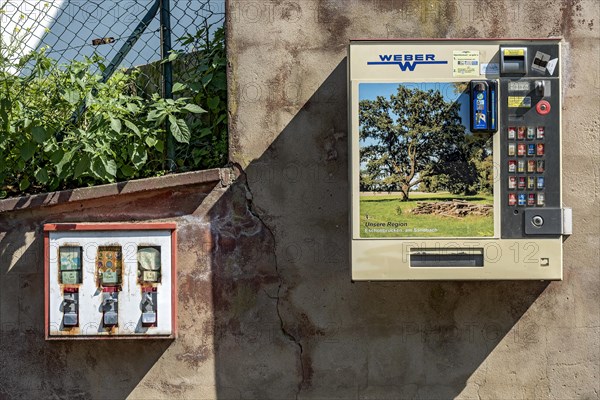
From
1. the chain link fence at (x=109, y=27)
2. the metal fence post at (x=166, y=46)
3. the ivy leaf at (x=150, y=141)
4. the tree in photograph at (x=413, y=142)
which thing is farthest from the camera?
the chain link fence at (x=109, y=27)

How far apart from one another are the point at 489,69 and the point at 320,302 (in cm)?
181

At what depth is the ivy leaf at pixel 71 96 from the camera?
486 cm

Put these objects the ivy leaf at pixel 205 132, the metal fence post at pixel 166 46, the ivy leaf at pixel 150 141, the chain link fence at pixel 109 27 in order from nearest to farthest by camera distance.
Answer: the ivy leaf at pixel 150 141 < the ivy leaf at pixel 205 132 < the metal fence post at pixel 166 46 < the chain link fence at pixel 109 27

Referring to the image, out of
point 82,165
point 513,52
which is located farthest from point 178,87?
point 513,52

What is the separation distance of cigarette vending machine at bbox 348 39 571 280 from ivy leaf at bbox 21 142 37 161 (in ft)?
7.04

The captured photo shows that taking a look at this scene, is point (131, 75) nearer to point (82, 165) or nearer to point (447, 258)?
point (82, 165)

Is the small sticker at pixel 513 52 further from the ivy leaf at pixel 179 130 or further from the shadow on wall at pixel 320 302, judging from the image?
the ivy leaf at pixel 179 130

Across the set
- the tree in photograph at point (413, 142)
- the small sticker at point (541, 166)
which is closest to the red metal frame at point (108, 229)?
the tree in photograph at point (413, 142)

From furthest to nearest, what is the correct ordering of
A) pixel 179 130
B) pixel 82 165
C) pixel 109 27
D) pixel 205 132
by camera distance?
pixel 109 27 → pixel 205 132 → pixel 179 130 → pixel 82 165

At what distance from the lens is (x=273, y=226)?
489 centimetres

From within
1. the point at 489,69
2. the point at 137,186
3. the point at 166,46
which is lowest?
the point at 137,186

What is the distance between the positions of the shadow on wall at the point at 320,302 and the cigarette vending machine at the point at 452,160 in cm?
50

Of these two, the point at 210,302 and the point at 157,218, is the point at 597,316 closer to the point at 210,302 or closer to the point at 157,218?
the point at 210,302

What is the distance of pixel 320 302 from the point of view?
16.0 feet
